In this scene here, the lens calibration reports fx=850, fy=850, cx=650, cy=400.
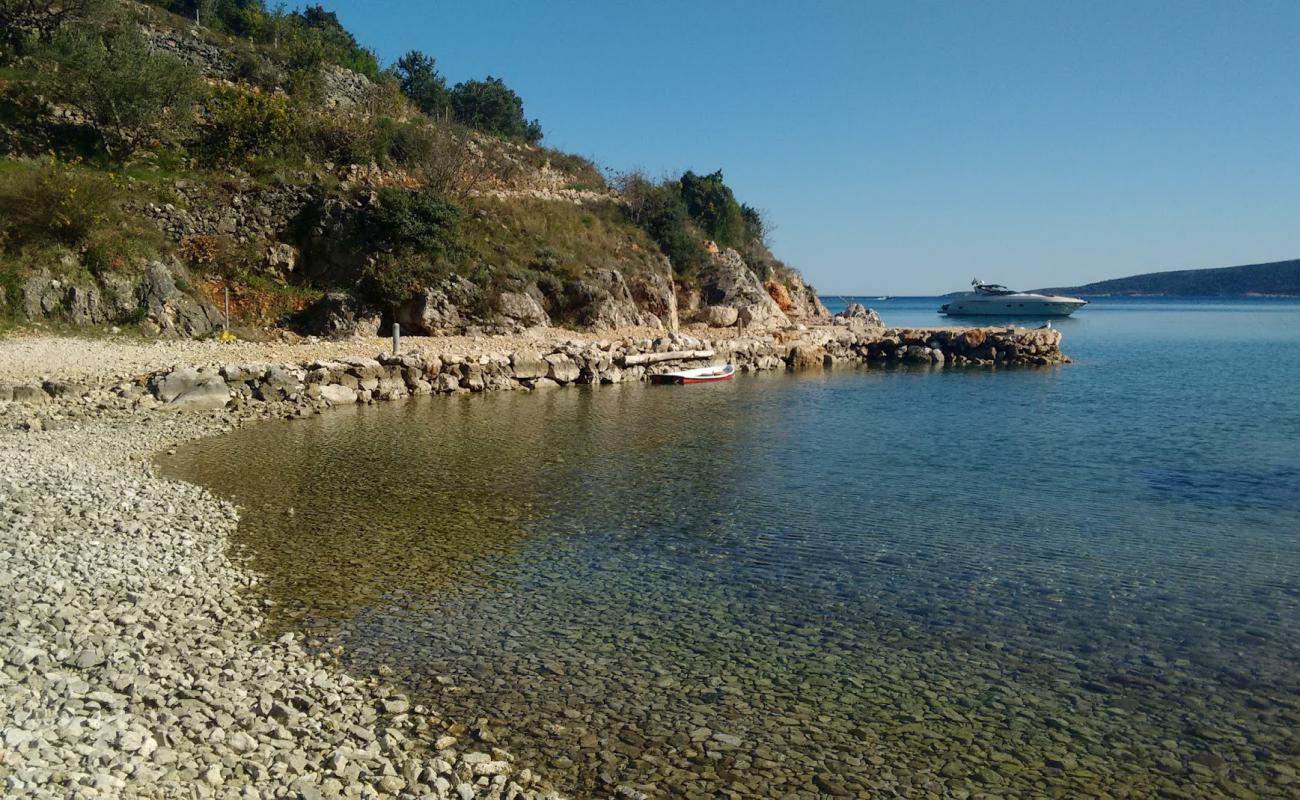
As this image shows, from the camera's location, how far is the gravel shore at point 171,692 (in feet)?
19.7

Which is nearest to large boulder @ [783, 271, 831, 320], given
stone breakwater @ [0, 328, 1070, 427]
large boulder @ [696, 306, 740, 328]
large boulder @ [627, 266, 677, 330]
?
stone breakwater @ [0, 328, 1070, 427]

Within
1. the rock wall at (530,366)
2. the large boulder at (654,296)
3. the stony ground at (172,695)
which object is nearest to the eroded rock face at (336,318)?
the rock wall at (530,366)

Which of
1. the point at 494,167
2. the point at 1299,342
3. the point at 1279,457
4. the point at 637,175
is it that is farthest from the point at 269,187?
the point at 1299,342

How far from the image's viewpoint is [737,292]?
48.8 m

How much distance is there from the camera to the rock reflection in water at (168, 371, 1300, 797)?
7176 mm

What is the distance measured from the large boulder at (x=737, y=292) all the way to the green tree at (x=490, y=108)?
18903mm

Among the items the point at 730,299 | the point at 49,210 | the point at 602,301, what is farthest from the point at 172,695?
the point at 730,299

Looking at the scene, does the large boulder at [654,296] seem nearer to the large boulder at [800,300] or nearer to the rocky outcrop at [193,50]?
the large boulder at [800,300]

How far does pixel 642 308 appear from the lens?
43.7m

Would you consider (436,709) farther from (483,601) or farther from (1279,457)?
(1279,457)

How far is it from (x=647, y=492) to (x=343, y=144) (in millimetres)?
32181

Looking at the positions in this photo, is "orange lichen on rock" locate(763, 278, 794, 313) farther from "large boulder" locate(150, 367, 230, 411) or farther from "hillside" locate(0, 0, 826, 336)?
"large boulder" locate(150, 367, 230, 411)

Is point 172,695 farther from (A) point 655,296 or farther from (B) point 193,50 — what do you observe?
(B) point 193,50

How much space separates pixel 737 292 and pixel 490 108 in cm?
2485
